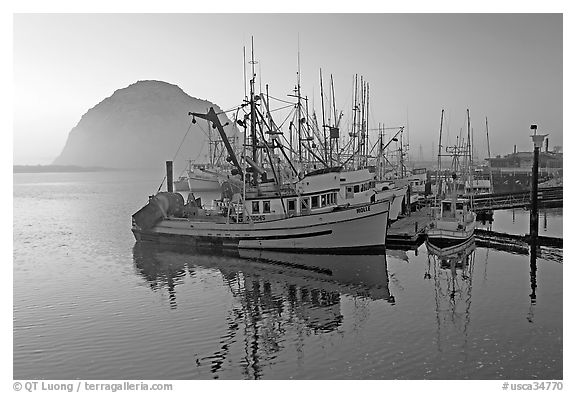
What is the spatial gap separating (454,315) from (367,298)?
233 cm

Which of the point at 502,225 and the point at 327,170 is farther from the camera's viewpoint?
the point at 502,225

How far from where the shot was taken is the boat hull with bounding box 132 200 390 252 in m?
17.2

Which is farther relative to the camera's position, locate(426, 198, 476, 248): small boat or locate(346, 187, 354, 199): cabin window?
locate(346, 187, 354, 199): cabin window

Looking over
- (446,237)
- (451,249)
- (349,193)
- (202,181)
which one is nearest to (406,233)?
(446,237)

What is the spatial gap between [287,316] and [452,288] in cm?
481

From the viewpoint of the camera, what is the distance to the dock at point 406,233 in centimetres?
1897

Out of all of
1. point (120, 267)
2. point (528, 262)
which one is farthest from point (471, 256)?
point (120, 267)

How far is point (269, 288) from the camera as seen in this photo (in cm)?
1363

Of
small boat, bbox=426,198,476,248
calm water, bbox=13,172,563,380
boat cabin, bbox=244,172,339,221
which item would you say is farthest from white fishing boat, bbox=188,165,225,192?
small boat, bbox=426,198,476,248

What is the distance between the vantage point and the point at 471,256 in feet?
54.5

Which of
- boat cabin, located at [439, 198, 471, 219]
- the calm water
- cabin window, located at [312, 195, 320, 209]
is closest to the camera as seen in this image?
the calm water

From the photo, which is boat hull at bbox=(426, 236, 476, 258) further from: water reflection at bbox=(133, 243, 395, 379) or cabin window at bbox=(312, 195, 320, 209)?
cabin window at bbox=(312, 195, 320, 209)

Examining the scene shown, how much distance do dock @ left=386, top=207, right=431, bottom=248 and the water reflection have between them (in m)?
2.25
